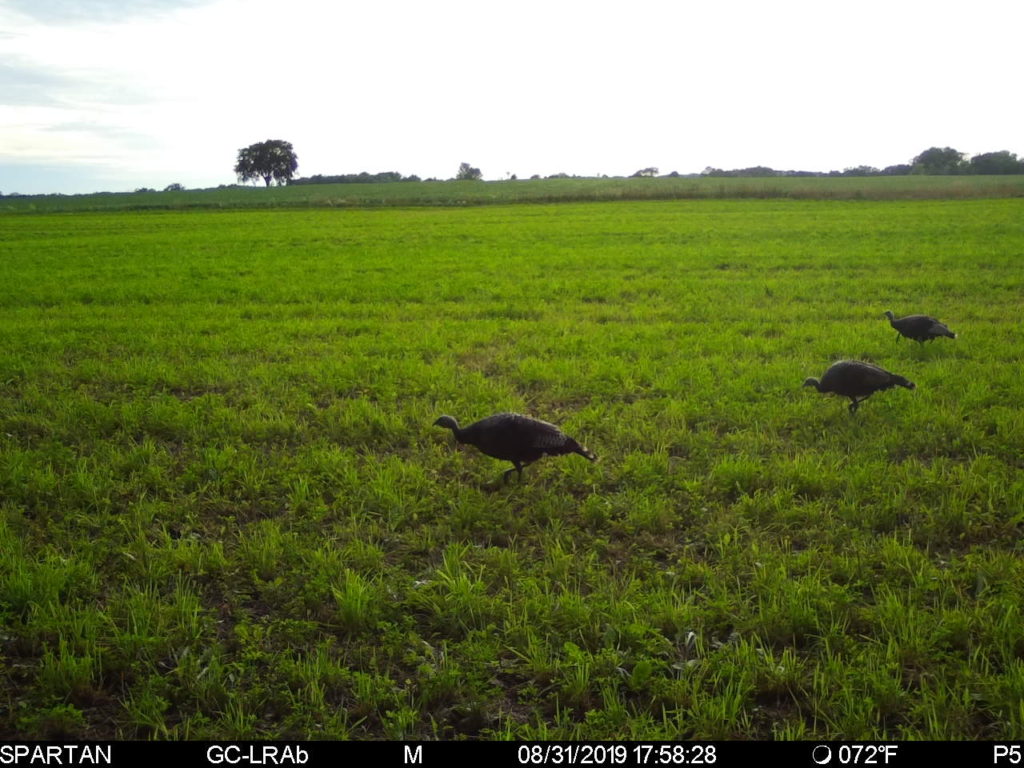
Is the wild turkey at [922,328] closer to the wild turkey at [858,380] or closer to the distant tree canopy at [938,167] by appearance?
the wild turkey at [858,380]

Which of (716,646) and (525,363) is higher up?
(525,363)

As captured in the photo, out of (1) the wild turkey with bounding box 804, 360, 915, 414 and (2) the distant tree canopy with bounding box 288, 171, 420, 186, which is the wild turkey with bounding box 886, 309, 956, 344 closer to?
(1) the wild turkey with bounding box 804, 360, 915, 414

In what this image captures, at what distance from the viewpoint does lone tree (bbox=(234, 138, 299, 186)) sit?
130500 mm

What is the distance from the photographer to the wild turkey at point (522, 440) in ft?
19.8

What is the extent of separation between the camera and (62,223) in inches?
1738

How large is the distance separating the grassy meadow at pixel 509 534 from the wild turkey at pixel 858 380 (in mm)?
350

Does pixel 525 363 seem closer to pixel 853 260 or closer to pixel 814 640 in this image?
pixel 814 640

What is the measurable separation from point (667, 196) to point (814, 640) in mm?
55550

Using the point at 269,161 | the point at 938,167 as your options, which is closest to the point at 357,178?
the point at 269,161

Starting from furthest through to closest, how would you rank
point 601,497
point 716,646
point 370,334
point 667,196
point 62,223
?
point 667,196
point 62,223
point 370,334
point 601,497
point 716,646
